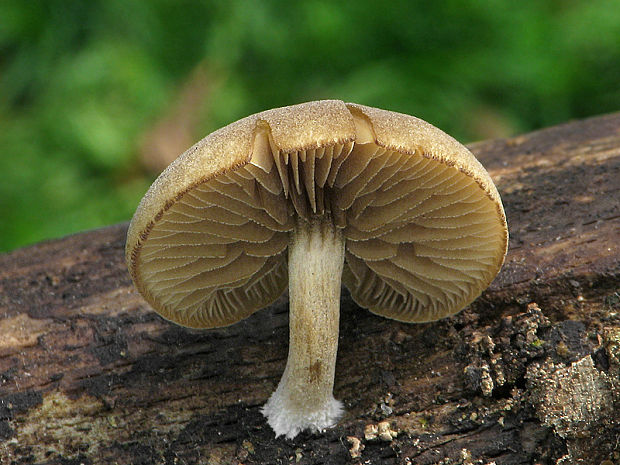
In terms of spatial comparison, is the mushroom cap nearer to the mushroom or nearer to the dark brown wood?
the mushroom

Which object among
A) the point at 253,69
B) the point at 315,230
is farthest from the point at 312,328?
the point at 253,69

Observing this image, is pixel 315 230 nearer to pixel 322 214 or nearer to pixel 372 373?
pixel 322 214

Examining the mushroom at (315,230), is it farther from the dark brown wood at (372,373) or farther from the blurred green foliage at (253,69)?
the blurred green foliage at (253,69)

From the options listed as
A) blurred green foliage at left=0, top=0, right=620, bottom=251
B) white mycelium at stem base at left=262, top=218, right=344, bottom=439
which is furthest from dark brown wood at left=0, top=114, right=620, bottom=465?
blurred green foliage at left=0, top=0, right=620, bottom=251

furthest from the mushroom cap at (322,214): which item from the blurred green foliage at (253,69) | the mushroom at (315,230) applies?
the blurred green foliage at (253,69)

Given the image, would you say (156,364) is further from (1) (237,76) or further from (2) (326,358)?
A: (1) (237,76)

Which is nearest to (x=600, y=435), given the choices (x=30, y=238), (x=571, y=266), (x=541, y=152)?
(x=571, y=266)
